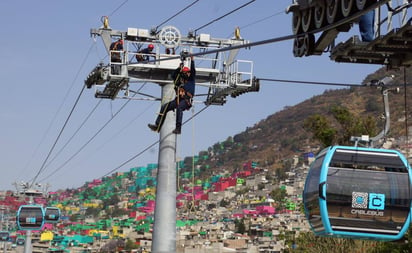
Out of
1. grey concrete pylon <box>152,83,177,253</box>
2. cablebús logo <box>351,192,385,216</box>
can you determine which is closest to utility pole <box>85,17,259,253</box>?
grey concrete pylon <box>152,83,177,253</box>

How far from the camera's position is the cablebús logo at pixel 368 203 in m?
15.9

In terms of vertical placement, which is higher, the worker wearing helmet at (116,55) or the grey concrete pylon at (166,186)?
the worker wearing helmet at (116,55)

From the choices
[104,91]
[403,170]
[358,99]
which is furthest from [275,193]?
[403,170]

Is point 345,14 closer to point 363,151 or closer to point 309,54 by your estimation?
point 309,54

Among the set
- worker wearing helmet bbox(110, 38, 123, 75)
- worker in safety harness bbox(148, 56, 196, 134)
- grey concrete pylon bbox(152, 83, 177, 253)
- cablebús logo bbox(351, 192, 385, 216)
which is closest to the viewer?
cablebús logo bbox(351, 192, 385, 216)

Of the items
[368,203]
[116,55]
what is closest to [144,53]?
[116,55]

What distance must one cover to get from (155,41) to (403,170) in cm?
1358

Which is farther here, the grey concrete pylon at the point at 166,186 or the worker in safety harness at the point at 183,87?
the grey concrete pylon at the point at 166,186

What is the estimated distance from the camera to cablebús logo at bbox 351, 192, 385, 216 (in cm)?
1594

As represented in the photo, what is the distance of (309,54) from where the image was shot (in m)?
14.5

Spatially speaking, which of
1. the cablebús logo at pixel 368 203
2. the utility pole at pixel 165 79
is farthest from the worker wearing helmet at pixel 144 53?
the cablebús logo at pixel 368 203

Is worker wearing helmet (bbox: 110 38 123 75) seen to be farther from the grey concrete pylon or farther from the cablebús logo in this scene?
the cablebús logo

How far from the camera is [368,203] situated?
629 inches

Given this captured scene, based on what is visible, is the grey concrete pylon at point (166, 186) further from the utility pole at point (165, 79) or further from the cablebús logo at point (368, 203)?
the cablebús logo at point (368, 203)
